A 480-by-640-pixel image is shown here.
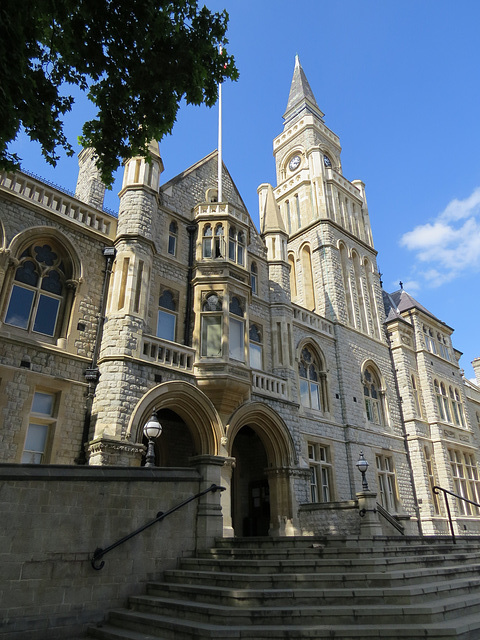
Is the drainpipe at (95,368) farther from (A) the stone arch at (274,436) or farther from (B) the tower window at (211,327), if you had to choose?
(A) the stone arch at (274,436)

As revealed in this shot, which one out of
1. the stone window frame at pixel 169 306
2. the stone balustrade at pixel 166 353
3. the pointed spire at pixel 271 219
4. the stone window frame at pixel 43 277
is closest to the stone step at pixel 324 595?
the stone balustrade at pixel 166 353

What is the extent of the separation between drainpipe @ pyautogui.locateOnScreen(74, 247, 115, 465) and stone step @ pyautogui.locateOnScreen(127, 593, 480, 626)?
6.67 meters

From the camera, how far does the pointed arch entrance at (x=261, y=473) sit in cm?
1542

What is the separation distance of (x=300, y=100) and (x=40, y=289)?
26.4m

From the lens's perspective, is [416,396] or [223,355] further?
[416,396]

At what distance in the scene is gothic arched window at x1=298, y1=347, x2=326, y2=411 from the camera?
64.4 ft

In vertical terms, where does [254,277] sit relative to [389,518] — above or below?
above

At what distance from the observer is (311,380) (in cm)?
2031

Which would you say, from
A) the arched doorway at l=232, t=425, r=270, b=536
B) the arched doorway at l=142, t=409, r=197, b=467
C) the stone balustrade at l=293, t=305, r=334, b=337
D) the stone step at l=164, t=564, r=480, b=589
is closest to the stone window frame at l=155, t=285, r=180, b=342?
the arched doorway at l=142, t=409, r=197, b=467

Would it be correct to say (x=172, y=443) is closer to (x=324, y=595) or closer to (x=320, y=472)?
(x=320, y=472)

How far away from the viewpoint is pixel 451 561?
9227 millimetres

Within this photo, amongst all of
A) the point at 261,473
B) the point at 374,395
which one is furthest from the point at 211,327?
the point at 374,395

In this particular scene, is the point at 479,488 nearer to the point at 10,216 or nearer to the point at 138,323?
the point at 138,323

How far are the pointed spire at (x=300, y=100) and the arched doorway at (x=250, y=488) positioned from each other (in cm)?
2374
